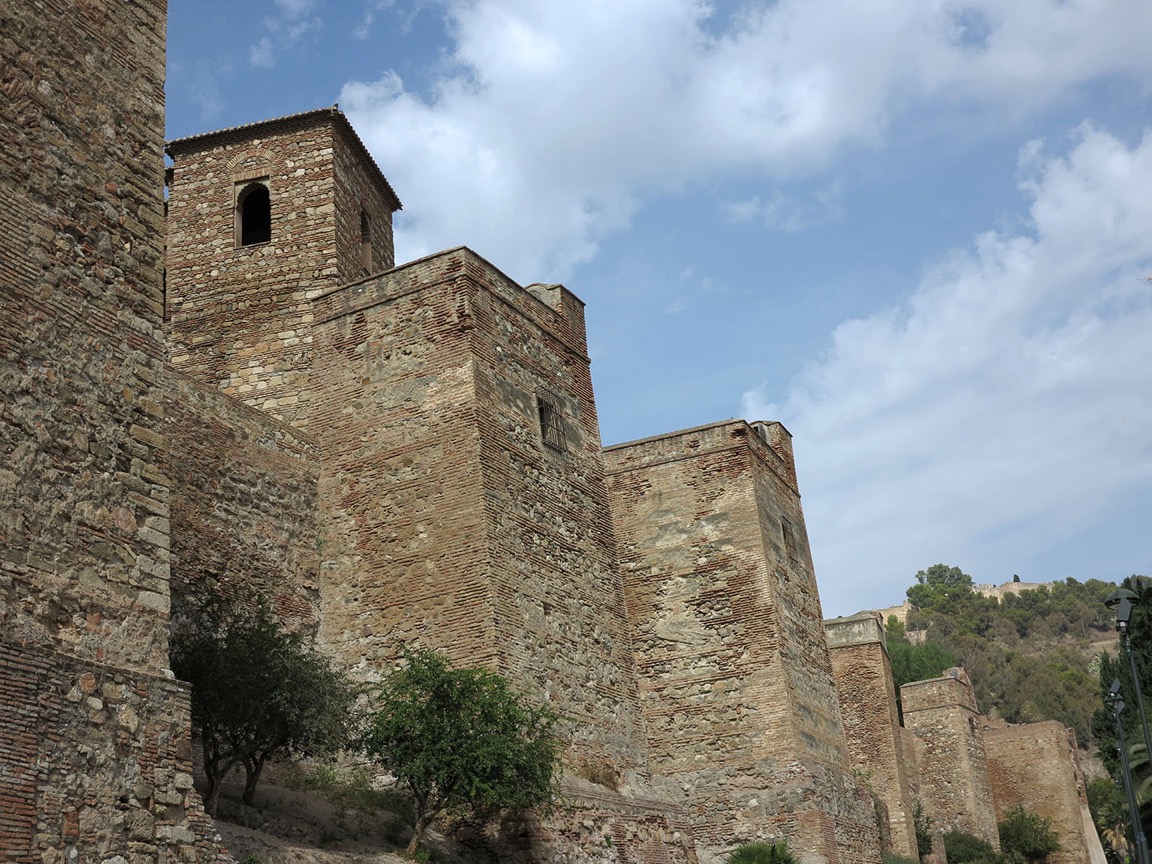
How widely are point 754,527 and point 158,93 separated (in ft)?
41.5


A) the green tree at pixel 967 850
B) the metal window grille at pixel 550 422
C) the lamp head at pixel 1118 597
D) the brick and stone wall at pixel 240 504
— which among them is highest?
the metal window grille at pixel 550 422

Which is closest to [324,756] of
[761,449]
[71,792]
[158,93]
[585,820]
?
[585,820]

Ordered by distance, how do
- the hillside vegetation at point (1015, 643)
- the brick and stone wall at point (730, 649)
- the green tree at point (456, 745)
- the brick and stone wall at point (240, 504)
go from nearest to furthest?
the green tree at point (456, 745) < the brick and stone wall at point (240, 504) < the brick and stone wall at point (730, 649) < the hillside vegetation at point (1015, 643)

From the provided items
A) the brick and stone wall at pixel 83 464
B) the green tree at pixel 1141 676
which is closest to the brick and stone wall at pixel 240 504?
the brick and stone wall at pixel 83 464

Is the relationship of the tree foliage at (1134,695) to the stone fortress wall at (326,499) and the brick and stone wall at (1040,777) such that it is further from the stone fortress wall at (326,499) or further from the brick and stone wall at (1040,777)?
the brick and stone wall at (1040,777)

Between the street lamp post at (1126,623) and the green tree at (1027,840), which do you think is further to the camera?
the green tree at (1027,840)

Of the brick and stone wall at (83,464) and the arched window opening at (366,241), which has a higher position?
the arched window opening at (366,241)

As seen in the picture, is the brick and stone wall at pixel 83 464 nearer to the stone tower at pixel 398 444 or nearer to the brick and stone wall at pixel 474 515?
the stone tower at pixel 398 444

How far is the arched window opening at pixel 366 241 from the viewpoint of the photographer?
2083cm

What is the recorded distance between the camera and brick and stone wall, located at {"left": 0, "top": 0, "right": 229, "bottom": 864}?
859 cm

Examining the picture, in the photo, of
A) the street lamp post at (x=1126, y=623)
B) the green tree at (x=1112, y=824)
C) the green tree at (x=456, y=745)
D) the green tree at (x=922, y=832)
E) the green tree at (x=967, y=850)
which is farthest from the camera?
the green tree at (x=1112, y=824)

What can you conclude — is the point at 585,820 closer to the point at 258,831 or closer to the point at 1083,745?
the point at 258,831

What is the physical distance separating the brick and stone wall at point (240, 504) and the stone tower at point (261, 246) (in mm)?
1472

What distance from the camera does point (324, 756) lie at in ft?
48.6
